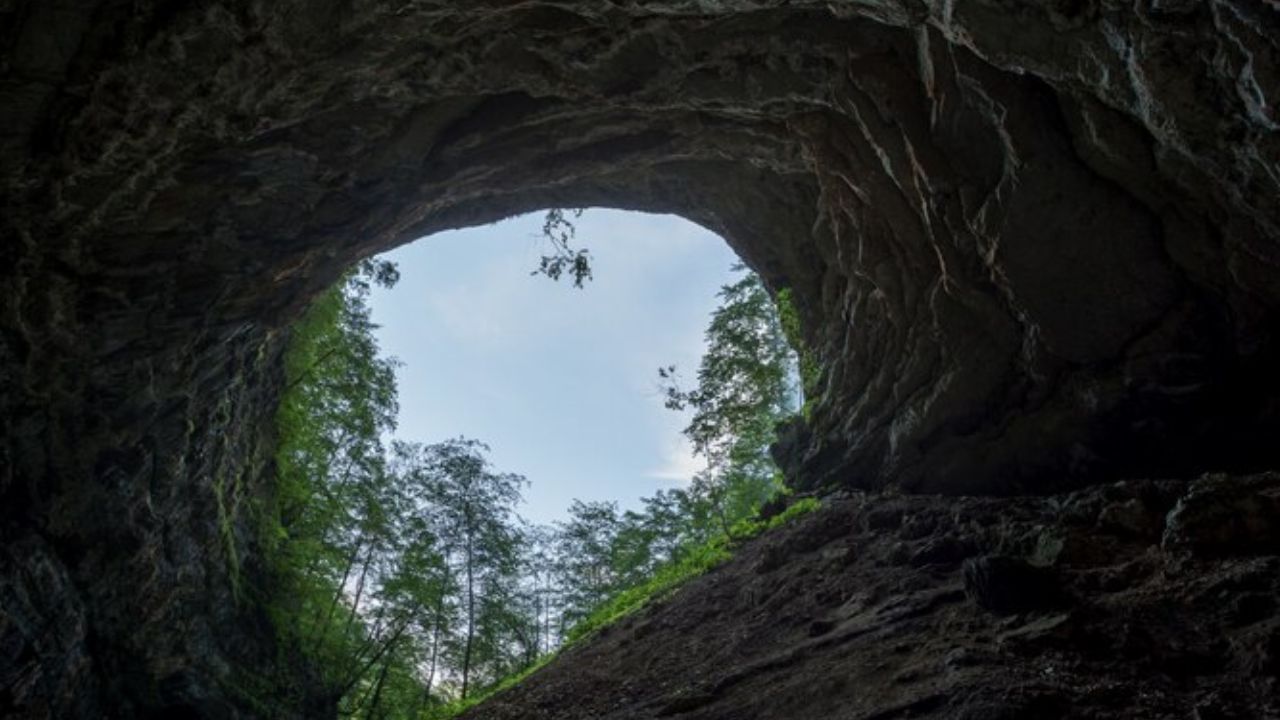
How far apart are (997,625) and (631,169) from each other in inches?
399

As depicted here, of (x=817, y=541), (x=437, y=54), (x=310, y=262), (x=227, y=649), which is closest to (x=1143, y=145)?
(x=817, y=541)

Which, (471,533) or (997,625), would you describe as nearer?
(997,625)

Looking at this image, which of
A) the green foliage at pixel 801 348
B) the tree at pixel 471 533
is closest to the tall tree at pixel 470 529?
the tree at pixel 471 533

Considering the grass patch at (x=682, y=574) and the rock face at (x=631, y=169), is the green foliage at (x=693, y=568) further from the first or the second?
the rock face at (x=631, y=169)

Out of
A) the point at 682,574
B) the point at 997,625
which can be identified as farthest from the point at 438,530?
the point at 997,625

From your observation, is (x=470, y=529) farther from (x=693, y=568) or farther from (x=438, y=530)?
(x=693, y=568)

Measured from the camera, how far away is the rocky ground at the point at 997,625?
425 centimetres

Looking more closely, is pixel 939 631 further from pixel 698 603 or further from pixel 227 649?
pixel 227 649

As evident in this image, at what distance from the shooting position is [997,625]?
5.46m

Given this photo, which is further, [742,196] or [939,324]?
[742,196]

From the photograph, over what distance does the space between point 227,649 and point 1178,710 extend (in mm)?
15437

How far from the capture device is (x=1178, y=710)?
384 cm

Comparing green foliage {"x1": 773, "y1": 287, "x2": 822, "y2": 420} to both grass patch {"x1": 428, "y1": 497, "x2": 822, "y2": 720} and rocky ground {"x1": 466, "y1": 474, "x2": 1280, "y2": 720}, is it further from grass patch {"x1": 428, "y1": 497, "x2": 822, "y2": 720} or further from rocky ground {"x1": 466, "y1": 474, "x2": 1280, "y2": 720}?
rocky ground {"x1": 466, "y1": 474, "x2": 1280, "y2": 720}

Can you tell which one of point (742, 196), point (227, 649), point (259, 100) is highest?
point (742, 196)
